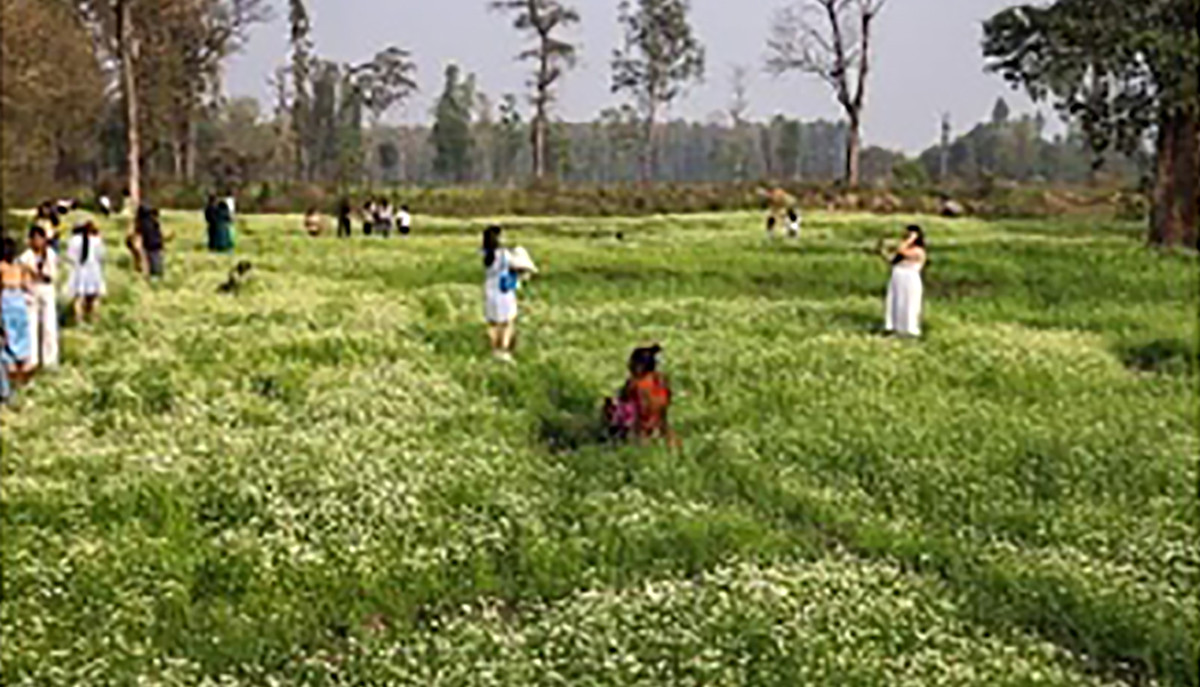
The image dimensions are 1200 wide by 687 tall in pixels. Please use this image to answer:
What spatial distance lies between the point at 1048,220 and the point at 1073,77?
28.7 m

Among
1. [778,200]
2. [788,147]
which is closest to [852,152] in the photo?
[778,200]

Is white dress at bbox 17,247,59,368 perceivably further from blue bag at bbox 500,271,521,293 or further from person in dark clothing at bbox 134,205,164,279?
person in dark clothing at bbox 134,205,164,279

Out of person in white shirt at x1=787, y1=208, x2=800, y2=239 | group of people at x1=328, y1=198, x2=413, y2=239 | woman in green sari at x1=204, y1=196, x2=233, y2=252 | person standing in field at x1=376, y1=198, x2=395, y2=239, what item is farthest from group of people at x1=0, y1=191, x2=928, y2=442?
person standing in field at x1=376, y1=198, x2=395, y2=239

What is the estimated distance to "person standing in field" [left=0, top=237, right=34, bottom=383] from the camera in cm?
2239

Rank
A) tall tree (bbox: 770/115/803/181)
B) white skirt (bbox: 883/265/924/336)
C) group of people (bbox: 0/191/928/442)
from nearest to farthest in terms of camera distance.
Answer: group of people (bbox: 0/191/928/442) → white skirt (bbox: 883/265/924/336) → tall tree (bbox: 770/115/803/181)

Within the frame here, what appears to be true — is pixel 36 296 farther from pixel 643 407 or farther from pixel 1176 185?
pixel 1176 185

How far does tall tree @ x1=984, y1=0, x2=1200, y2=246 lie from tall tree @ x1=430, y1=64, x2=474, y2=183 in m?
88.9

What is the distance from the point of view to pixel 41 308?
24.1 m

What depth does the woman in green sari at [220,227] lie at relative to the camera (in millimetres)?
42781

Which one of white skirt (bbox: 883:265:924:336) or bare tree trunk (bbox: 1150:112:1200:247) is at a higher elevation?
bare tree trunk (bbox: 1150:112:1200:247)

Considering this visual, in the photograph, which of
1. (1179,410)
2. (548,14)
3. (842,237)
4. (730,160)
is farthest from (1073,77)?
(730,160)

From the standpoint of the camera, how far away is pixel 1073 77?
4669 centimetres

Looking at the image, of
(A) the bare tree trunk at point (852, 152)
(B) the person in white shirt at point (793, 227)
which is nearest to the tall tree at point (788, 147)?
(A) the bare tree trunk at point (852, 152)

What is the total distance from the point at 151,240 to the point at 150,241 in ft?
0.12
